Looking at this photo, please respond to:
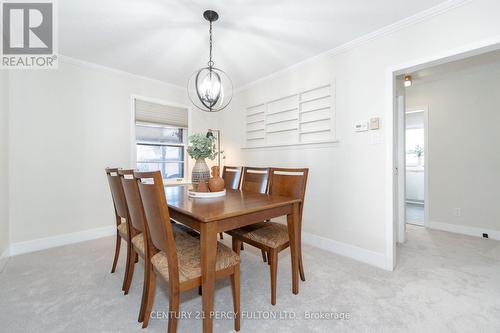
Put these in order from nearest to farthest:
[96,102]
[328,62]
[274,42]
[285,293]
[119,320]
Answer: [119,320] < [285,293] < [274,42] < [328,62] < [96,102]

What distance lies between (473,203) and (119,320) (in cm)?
451

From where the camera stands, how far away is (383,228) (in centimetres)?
226

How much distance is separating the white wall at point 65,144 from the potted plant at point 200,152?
1.88 m

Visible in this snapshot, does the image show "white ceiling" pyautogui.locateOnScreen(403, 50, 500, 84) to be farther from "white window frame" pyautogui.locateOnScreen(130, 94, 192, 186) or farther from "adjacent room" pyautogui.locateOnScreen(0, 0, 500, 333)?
"white window frame" pyautogui.locateOnScreen(130, 94, 192, 186)

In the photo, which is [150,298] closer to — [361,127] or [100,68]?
[361,127]

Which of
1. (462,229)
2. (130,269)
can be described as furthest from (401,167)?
(130,269)

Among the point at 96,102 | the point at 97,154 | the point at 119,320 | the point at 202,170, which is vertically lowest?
the point at 119,320

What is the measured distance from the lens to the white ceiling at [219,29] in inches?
75.0

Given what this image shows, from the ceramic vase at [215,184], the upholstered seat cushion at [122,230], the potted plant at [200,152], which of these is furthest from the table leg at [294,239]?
the upholstered seat cushion at [122,230]

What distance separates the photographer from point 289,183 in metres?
2.09

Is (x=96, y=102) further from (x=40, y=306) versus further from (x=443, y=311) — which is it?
(x=443, y=311)

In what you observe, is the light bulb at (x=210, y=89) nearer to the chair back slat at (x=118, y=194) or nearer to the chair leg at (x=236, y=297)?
the chair back slat at (x=118, y=194)

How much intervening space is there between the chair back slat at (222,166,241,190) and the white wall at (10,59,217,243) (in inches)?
64.1

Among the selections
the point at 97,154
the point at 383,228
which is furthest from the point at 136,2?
the point at 383,228
